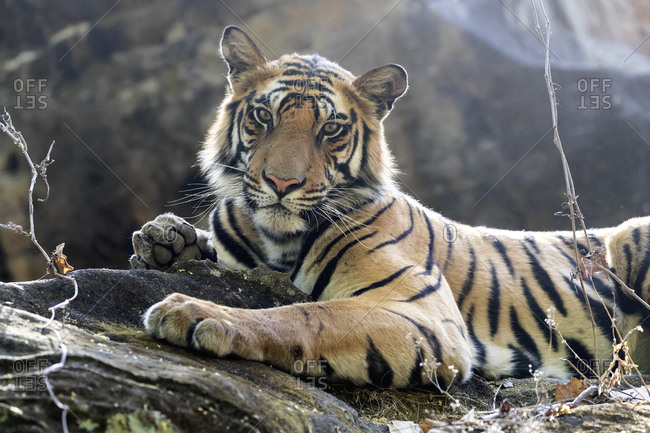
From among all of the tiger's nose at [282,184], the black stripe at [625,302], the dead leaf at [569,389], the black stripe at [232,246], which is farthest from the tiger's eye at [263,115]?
the black stripe at [625,302]

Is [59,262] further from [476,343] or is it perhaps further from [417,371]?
[476,343]

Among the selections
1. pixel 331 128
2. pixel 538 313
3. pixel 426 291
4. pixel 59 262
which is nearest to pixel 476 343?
pixel 538 313

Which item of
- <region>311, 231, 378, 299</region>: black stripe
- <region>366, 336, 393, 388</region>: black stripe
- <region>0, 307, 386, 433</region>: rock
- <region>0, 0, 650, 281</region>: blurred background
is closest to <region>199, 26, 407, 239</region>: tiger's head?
<region>311, 231, 378, 299</region>: black stripe

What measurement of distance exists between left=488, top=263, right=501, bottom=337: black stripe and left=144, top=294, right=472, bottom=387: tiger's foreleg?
631mm

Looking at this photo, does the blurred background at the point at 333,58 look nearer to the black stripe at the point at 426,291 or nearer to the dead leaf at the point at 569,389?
the black stripe at the point at 426,291

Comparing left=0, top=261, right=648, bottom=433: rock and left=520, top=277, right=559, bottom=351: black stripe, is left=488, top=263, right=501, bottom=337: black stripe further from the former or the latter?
left=0, top=261, right=648, bottom=433: rock

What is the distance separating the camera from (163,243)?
10.2 feet

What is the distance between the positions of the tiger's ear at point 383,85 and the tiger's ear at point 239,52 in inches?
20.8

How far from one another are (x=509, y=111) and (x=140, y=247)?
6254 millimetres

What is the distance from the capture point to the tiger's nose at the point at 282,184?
288 centimetres

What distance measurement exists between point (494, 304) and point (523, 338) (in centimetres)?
23

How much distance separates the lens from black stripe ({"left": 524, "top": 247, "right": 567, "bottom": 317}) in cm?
367

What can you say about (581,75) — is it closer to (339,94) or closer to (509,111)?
(509,111)

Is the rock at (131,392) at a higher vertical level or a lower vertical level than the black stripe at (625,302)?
higher
